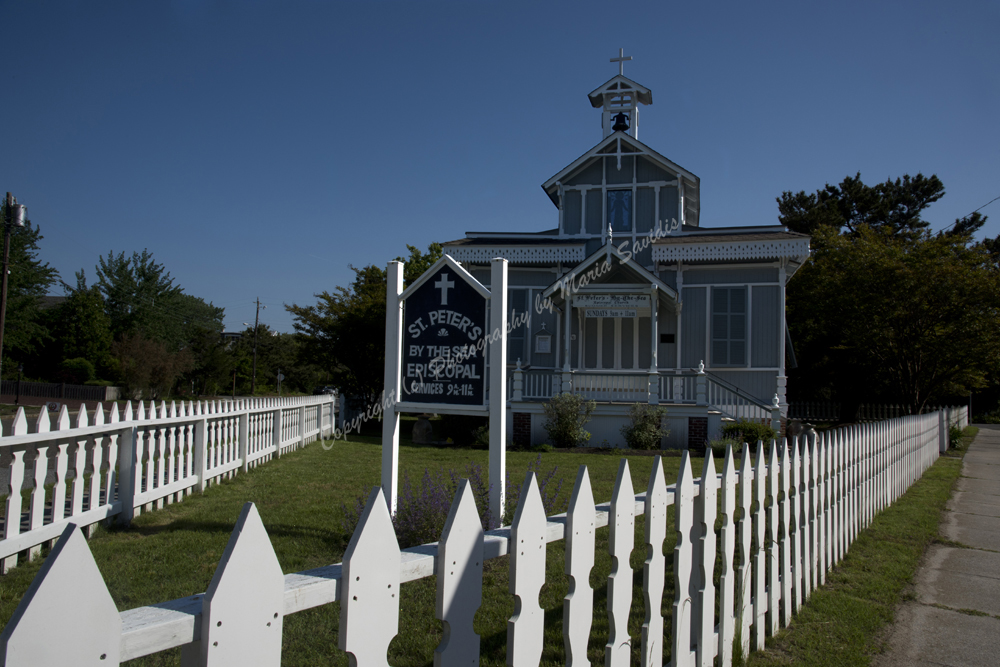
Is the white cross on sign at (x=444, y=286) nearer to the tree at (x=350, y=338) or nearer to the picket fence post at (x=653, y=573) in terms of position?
the picket fence post at (x=653, y=573)

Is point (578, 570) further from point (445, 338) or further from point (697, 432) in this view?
point (697, 432)

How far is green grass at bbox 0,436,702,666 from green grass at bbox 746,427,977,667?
824mm

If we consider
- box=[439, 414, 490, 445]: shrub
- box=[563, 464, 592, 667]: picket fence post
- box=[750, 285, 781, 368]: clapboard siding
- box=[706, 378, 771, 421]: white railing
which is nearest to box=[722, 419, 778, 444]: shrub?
box=[706, 378, 771, 421]: white railing

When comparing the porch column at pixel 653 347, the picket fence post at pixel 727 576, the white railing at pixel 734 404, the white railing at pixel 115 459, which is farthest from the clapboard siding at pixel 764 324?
the picket fence post at pixel 727 576

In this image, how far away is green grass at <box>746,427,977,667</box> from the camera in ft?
12.3

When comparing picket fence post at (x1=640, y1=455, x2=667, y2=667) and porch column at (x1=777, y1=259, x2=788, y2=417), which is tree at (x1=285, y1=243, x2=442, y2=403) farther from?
picket fence post at (x1=640, y1=455, x2=667, y2=667)

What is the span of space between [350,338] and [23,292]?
30.4 m

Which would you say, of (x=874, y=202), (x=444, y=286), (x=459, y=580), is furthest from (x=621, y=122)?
(x=874, y=202)

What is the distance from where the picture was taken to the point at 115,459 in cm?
620

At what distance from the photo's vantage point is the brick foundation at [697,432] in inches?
619

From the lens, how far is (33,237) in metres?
41.7

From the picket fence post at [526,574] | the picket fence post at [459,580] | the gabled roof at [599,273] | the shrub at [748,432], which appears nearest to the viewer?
the picket fence post at [459,580]

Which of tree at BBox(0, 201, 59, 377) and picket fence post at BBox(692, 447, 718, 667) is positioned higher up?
tree at BBox(0, 201, 59, 377)

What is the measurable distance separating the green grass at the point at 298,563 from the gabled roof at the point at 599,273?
8772 mm
